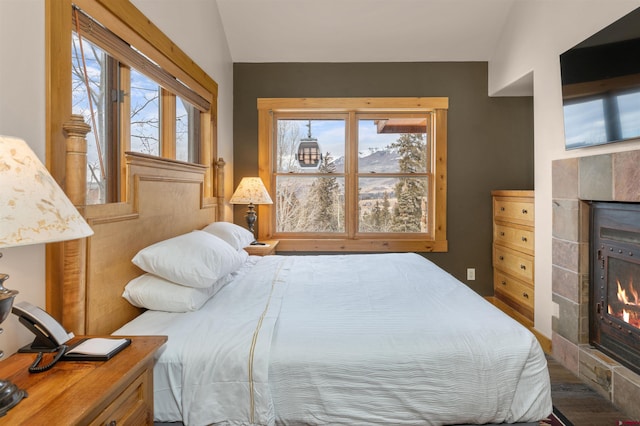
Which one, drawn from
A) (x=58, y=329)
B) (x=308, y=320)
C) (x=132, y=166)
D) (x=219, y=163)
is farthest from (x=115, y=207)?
(x=219, y=163)

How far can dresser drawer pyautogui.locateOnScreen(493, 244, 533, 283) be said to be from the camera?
3.31 m

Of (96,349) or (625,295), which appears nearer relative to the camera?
(96,349)

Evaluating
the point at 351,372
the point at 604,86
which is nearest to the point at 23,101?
the point at 351,372

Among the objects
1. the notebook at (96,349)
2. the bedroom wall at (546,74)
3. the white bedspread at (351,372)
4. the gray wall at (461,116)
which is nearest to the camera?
the notebook at (96,349)

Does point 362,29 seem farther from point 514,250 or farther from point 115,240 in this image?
point 115,240

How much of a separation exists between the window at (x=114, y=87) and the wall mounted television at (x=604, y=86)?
266 centimetres

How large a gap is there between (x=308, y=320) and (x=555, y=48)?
Result: 272 cm

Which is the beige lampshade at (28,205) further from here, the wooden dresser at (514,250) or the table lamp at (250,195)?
the wooden dresser at (514,250)

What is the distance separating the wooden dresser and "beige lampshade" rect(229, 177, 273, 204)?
2337mm

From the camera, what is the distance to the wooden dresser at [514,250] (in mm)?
3279

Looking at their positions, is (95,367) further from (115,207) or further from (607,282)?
(607,282)

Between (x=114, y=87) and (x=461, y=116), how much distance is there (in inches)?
131

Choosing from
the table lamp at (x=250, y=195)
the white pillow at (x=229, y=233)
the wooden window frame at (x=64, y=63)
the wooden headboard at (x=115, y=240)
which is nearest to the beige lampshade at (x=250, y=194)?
the table lamp at (x=250, y=195)

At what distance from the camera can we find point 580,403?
2186 millimetres
